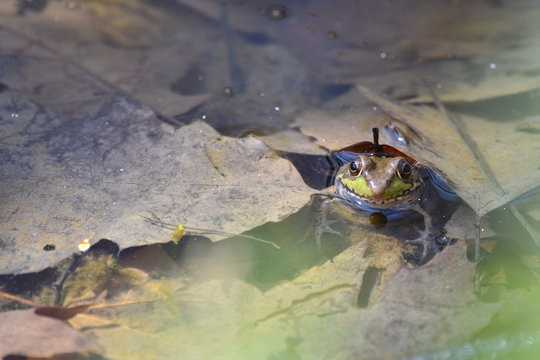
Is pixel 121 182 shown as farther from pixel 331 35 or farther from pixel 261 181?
pixel 331 35

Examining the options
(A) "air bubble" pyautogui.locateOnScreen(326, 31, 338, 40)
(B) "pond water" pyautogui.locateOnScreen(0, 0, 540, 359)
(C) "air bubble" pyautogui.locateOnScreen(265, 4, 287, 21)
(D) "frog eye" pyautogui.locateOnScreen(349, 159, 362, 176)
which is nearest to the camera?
(B) "pond water" pyautogui.locateOnScreen(0, 0, 540, 359)

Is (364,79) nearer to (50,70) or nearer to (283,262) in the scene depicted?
(283,262)

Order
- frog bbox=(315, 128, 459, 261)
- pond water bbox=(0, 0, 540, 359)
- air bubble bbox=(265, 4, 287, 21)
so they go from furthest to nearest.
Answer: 1. air bubble bbox=(265, 4, 287, 21)
2. frog bbox=(315, 128, 459, 261)
3. pond water bbox=(0, 0, 540, 359)

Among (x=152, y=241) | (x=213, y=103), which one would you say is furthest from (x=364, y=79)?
(x=152, y=241)

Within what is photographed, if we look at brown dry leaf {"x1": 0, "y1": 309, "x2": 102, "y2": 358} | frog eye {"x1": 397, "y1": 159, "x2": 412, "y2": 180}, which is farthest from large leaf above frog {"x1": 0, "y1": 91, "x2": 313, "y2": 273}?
frog eye {"x1": 397, "y1": 159, "x2": 412, "y2": 180}

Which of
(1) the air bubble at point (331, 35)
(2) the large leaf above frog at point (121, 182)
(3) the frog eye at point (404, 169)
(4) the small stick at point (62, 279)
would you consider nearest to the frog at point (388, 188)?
(3) the frog eye at point (404, 169)

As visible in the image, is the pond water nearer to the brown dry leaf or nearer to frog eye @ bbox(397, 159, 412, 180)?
the brown dry leaf
